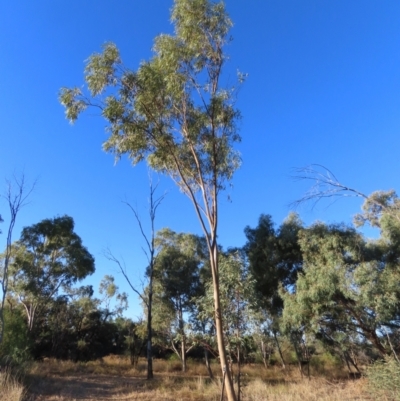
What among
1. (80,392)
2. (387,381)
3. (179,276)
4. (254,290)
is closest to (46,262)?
(179,276)

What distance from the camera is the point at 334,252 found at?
11750 millimetres

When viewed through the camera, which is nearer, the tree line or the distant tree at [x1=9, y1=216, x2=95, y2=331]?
the tree line

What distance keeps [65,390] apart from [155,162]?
7953 mm

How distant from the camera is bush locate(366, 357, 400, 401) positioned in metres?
6.28

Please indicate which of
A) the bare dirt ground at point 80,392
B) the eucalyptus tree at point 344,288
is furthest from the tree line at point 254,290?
the bare dirt ground at point 80,392

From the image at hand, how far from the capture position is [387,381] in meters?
6.46

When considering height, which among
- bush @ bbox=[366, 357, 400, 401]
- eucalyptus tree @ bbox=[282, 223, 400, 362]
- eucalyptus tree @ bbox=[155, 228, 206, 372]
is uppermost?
eucalyptus tree @ bbox=[155, 228, 206, 372]

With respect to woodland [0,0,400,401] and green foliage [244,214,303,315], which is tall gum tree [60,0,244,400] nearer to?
woodland [0,0,400,401]

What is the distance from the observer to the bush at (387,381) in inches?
247

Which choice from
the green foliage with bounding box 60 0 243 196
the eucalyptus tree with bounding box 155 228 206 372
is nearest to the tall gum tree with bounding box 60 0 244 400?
the green foliage with bounding box 60 0 243 196

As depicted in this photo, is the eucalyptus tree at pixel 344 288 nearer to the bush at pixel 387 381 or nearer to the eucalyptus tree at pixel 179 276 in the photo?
the bush at pixel 387 381

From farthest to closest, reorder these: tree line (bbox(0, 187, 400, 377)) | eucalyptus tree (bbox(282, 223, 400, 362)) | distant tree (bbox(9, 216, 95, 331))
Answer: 1. distant tree (bbox(9, 216, 95, 331))
2. eucalyptus tree (bbox(282, 223, 400, 362))
3. tree line (bbox(0, 187, 400, 377))

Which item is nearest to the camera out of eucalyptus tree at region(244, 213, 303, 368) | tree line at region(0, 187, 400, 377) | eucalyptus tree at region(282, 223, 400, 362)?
tree line at region(0, 187, 400, 377)

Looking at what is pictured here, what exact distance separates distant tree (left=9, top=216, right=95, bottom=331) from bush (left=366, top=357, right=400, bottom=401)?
57.9ft
